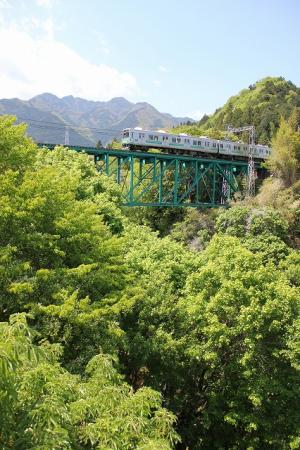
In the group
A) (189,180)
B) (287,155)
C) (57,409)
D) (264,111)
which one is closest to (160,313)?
(57,409)

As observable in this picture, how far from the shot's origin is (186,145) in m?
45.2

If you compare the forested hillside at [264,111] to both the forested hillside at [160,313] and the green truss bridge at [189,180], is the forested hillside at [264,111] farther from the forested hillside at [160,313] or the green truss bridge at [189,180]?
the forested hillside at [160,313]

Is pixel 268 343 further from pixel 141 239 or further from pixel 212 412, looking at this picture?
pixel 141 239

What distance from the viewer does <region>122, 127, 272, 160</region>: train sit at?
40688 mm

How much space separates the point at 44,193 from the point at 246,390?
9.15 m

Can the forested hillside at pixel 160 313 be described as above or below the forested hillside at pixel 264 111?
below

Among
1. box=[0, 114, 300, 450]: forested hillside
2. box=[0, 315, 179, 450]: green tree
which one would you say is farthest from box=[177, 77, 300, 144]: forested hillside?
box=[0, 315, 179, 450]: green tree

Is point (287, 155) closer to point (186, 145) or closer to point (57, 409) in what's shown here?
point (186, 145)

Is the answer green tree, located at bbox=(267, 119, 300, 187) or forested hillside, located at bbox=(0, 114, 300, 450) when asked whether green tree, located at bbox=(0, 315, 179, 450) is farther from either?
green tree, located at bbox=(267, 119, 300, 187)

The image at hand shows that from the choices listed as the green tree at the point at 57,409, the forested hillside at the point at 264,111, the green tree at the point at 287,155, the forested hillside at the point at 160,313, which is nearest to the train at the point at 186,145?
the green tree at the point at 287,155

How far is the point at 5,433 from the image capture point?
183 inches

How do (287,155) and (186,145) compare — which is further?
(186,145)

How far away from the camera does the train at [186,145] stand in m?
40.7

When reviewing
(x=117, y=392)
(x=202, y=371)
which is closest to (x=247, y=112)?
Result: (x=202, y=371)
